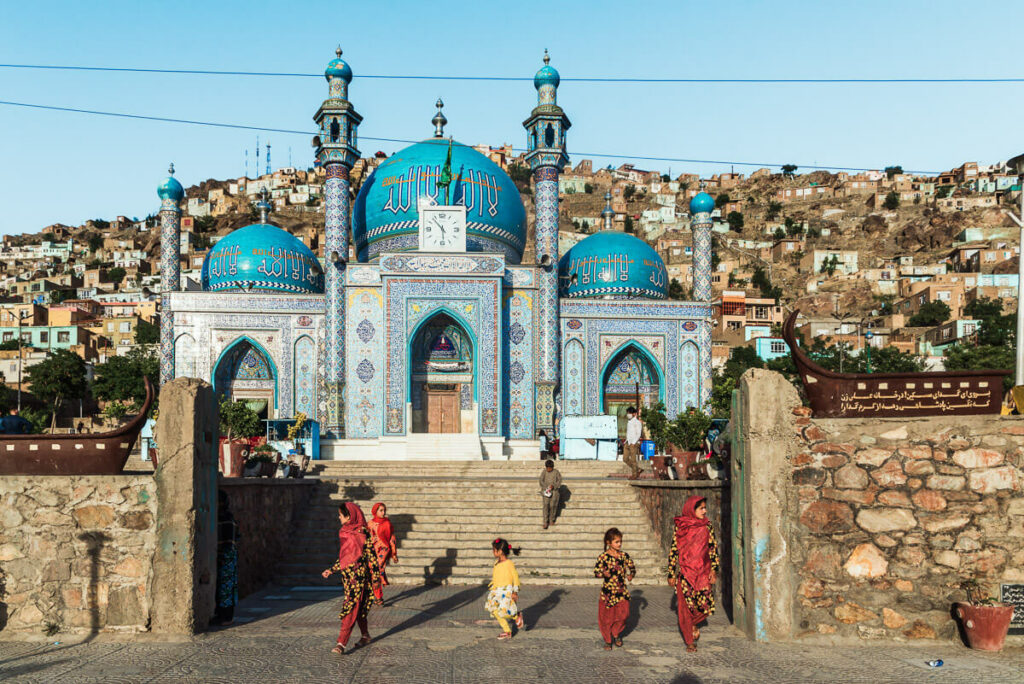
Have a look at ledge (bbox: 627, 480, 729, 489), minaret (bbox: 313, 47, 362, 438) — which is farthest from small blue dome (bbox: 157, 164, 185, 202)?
ledge (bbox: 627, 480, 729, 489)

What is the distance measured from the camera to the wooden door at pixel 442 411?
26.9 metres

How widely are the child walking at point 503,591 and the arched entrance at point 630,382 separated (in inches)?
786

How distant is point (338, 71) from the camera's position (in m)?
29.0

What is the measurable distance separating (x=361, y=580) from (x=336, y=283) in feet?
62.9

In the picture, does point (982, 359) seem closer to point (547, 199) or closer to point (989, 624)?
point (547, 199)

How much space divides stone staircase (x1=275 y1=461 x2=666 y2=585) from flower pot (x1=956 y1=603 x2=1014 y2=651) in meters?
5.46

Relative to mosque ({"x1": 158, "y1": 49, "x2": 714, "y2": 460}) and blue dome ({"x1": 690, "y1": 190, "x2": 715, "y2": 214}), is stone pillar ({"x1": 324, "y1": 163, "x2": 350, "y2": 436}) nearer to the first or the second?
mosque ({"x1": 158, "y1": 49, "x2": 714, "y2": 460})

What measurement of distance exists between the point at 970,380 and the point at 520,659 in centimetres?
500

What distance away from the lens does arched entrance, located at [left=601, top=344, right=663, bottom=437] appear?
29.0m

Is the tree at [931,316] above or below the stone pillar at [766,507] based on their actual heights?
above

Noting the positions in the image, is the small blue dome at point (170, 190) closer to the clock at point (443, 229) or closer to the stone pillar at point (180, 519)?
the clock at point (443, 229)

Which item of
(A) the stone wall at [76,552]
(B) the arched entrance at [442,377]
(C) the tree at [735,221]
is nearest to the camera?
Answer: (A) the stone wall at [76,552]

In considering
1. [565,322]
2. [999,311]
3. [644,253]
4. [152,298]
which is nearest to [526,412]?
[565,322]

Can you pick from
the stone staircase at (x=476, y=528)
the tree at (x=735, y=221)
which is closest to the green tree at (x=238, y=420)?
the stone staircase at (x=476, y=528)
